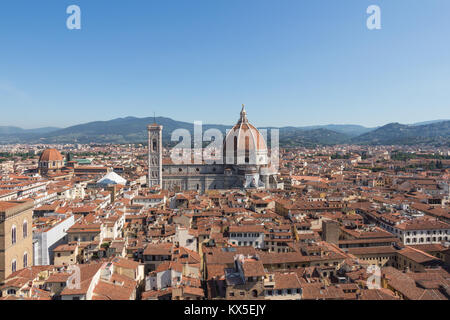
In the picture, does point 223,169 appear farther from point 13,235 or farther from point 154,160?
point 13,235

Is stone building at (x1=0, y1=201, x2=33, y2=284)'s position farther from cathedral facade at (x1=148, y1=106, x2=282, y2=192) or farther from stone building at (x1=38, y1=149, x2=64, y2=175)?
stone building at (x1=38, y1=149, x2=64, y2=175)

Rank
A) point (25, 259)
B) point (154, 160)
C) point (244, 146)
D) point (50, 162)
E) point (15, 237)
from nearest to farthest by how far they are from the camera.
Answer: point (15, 237), point (25, 259), point (154, 160), point (244, 146), point (50, 162)

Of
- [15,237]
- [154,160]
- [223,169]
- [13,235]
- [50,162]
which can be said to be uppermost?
[154,160]

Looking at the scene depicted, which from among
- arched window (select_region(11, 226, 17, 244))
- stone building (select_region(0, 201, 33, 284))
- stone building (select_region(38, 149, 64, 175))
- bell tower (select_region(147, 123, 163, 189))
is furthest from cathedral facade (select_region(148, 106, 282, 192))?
arched window (select_region(11, 226, 17, 244))

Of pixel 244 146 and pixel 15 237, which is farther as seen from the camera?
pixel 244 146

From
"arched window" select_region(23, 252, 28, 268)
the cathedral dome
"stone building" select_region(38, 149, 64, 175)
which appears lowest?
"arched window" select_region(23, 252, 28, 268)

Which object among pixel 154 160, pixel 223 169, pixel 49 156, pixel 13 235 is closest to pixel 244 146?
pixel 223 169
